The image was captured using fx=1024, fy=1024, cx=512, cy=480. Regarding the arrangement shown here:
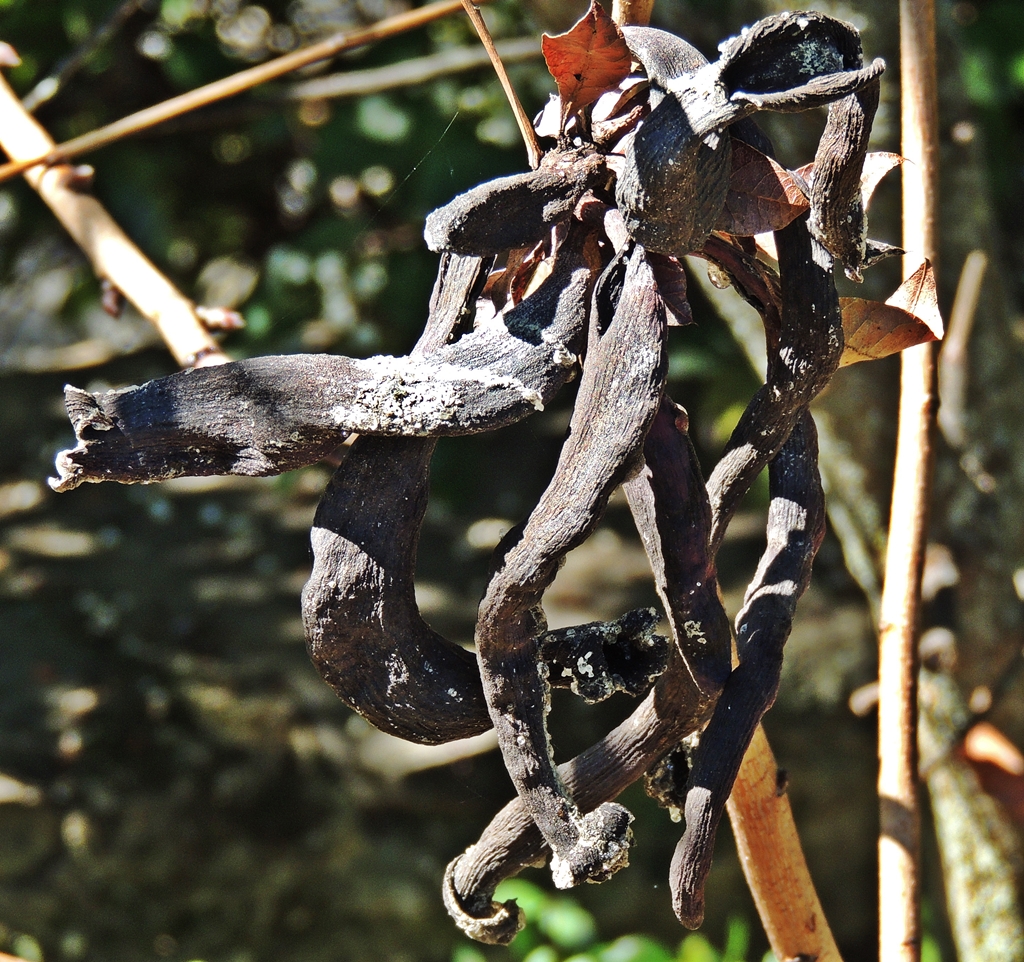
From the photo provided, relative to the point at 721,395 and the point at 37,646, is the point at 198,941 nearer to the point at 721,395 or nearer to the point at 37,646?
the point at 37,646

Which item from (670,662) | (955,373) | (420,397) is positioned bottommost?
(955,373)

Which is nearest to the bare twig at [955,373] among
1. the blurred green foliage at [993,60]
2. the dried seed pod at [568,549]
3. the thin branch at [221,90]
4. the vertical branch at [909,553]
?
the blurred green foliage at [993,60]

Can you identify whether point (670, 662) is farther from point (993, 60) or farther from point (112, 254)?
point (993, 60)

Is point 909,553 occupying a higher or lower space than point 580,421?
lower

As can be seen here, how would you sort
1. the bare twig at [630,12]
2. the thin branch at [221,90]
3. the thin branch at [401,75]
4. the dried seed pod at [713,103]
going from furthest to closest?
1. the thin branch at [401,75]
2. the thin branch at [221,90]
3. the bare twig at [630,12]
4. the dried seed pod at [713,103]

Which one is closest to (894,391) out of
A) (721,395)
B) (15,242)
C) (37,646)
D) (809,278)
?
(721,395)

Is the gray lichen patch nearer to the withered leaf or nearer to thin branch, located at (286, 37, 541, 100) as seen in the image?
the withered leaf

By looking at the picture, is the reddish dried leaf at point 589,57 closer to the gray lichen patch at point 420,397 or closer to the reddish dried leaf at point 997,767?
the gray lichen patch at point 420,397

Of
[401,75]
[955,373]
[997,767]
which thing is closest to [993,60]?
[955,373]
